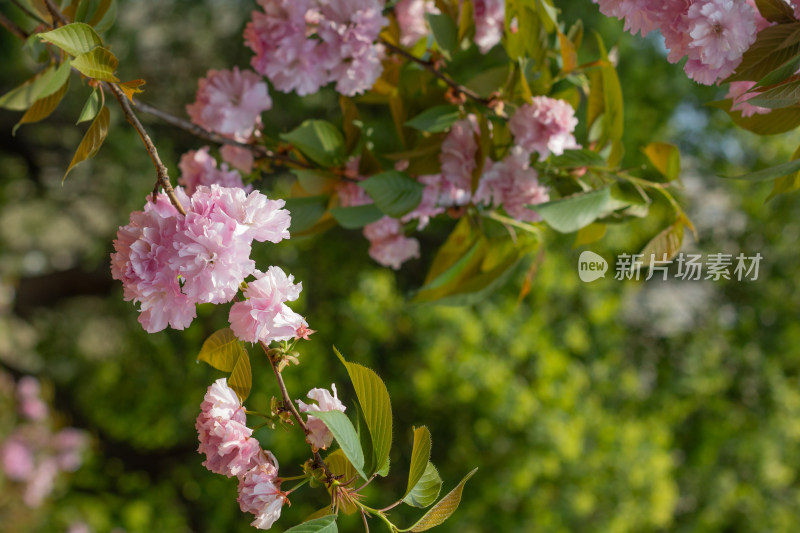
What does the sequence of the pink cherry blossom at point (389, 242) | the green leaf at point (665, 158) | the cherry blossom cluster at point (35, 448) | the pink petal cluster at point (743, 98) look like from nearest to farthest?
the pink petal cluster at point (743, 98)
the green leaf at point (665, 158)
the pink cherry blossom at point (389, 242)
the cherry blossom cluster at point (35, 448)

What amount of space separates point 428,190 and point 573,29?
0.17 m

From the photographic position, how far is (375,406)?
0.95ft

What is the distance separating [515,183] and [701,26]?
0.62 feet

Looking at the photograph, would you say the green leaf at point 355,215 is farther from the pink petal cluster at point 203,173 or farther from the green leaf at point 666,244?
the green leaf at point 666,244

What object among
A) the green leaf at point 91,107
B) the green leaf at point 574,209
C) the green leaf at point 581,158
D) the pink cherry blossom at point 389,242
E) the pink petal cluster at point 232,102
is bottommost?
the pink cherry blossom at point 389,242

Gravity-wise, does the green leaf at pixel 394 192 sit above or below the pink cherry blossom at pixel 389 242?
above

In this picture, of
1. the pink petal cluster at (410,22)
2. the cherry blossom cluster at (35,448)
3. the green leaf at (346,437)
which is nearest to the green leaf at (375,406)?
the green leaf at (346,437)

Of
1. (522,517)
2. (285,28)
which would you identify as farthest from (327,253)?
(285,28)

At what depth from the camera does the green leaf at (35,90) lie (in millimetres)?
357

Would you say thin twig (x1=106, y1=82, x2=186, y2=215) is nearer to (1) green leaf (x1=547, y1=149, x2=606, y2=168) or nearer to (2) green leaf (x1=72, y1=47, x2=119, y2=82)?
(2) green leaf (x1=72, y1=47, x2=119, y2=82)

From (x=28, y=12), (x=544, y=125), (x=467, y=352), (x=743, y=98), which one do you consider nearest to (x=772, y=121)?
(x=743, y=98)

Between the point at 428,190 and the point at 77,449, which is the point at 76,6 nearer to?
the point at 428,190

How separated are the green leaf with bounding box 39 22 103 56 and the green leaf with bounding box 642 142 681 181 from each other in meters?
0.36

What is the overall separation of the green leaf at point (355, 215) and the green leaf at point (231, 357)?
0.15 metres
